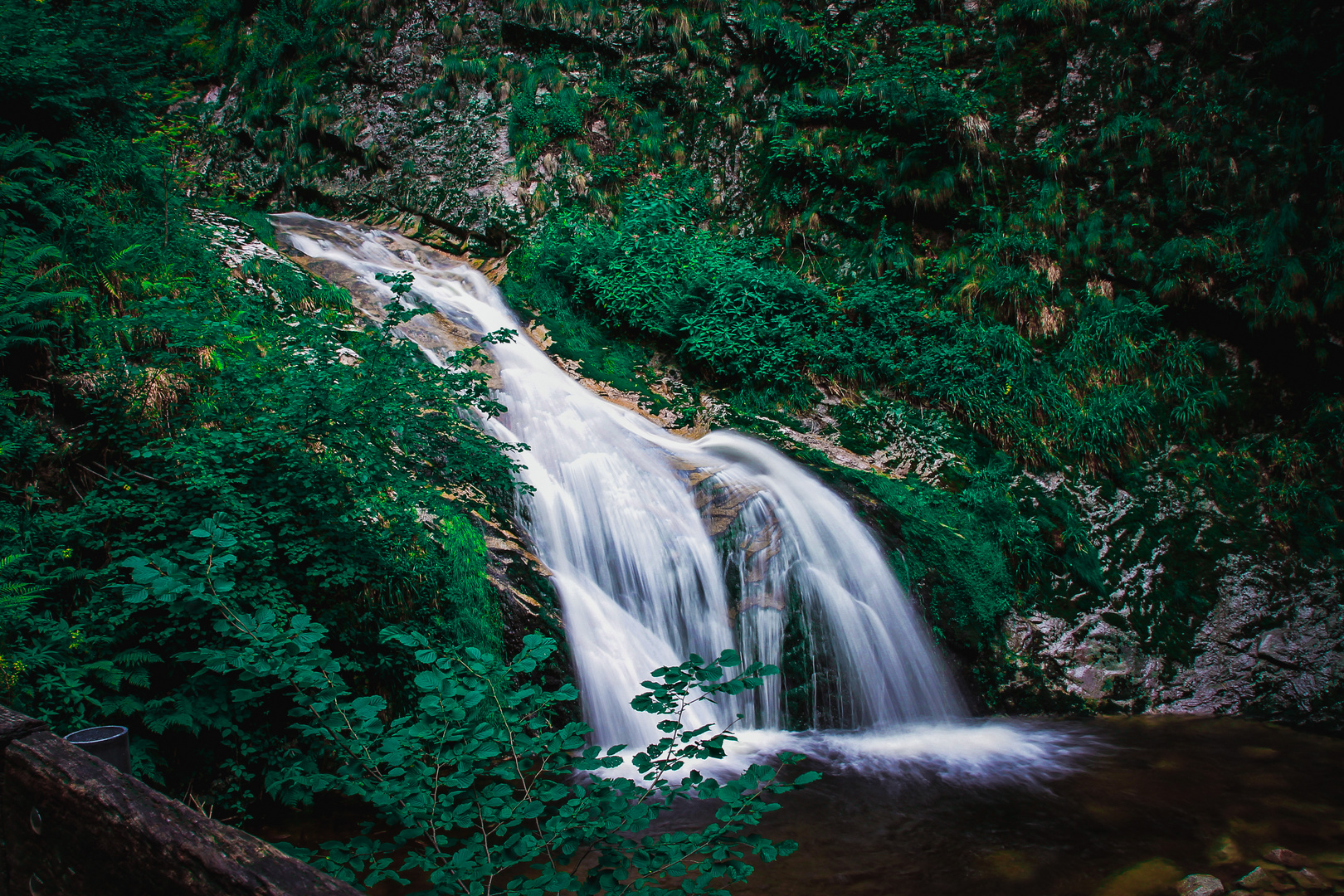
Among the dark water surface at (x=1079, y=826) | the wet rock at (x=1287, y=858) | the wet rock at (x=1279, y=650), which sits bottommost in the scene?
the dark water surface at (x=1079, y=826)

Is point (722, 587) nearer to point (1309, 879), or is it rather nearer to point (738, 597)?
point (738, 597)

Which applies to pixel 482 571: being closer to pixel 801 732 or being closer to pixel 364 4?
pixel 801 732

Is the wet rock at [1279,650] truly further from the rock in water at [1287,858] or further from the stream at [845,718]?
the rock in water at [1287,858]

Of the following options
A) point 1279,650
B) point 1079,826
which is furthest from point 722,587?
point 1279,650

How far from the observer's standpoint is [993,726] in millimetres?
6281

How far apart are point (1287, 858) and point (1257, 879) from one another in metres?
0.39

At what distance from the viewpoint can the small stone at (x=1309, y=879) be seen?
3869 millimetres

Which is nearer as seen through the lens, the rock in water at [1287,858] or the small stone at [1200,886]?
the small stone at [1200,886]

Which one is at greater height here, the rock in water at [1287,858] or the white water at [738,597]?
the white water at [738,597]

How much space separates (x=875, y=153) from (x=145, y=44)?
931 cm

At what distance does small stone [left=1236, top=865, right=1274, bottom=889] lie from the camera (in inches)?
153

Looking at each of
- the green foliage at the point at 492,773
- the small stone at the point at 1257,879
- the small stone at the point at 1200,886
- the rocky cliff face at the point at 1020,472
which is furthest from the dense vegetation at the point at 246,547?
the rocky cliff face at the point at 1020,472

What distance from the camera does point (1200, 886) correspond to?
3846mm

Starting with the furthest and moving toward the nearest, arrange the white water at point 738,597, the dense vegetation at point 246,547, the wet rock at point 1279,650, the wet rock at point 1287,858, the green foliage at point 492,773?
the wet rock at point 1279,650 < the white water at point 738,597 < the wet rock at point 1287,858 < the dense vegetation at point 246,547 < the green foliage at point 492,773
